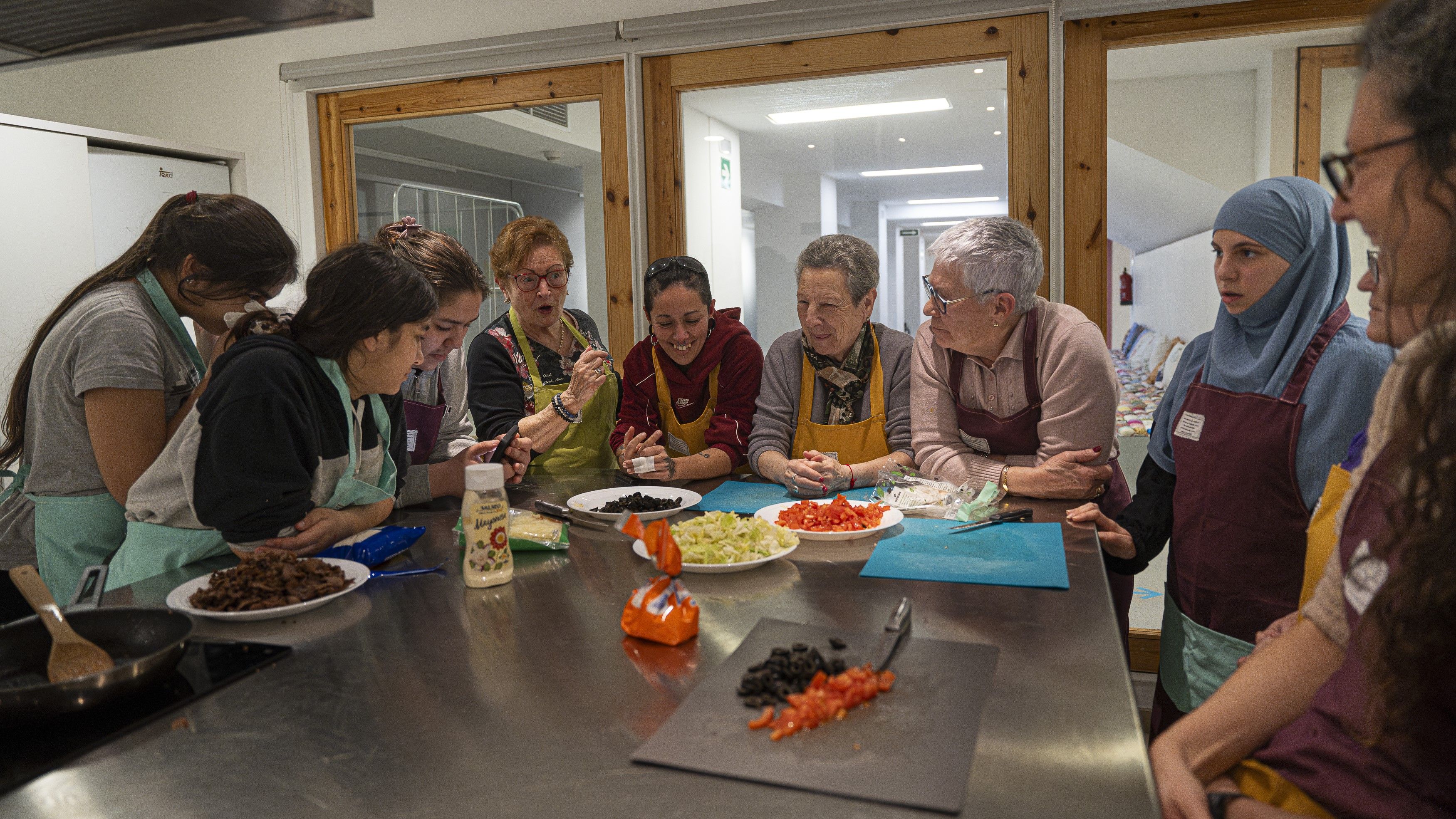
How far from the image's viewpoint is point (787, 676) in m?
1.09

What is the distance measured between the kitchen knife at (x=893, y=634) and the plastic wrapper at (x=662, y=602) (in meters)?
0.27

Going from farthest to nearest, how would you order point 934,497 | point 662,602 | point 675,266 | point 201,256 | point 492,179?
point 492,179 < point 675,266 < point 934,497 < point 201,256 < point 662,602

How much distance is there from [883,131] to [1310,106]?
149 centimetres

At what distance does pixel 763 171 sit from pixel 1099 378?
6.53ft

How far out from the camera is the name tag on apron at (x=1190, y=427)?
1.96m

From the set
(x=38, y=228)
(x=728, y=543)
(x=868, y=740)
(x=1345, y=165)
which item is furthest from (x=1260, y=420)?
(x=38, y=228)

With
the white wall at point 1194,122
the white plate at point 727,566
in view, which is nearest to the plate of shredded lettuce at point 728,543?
the white plate at point 727,566

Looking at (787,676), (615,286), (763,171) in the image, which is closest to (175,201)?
(787,676)

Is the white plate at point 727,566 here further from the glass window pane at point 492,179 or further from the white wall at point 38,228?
the white wall at point 38,228

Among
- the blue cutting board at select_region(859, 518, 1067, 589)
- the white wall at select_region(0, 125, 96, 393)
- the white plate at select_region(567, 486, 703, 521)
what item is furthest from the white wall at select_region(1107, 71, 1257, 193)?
the white wall at select_region(0, 125, 96, 393)

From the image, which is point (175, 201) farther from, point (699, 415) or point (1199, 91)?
point (1199, 91)

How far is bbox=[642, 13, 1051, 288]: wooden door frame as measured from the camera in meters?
3.36

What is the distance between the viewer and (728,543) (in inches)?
64.6

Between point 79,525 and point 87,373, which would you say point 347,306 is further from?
point 79,525
